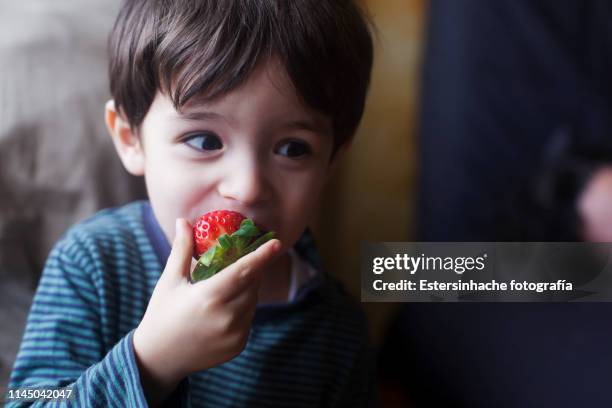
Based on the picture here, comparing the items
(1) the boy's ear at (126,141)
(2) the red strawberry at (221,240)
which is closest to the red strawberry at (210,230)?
(2) the red strawberry at (221,240)

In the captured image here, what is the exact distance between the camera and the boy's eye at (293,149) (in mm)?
532

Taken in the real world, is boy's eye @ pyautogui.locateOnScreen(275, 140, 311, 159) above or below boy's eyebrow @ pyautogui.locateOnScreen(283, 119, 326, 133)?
below

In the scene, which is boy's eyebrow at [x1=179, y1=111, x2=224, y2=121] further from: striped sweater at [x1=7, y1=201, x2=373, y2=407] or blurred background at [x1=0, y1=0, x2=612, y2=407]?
blurred background at [x1=0, y1=0, x2=612, y2=407]

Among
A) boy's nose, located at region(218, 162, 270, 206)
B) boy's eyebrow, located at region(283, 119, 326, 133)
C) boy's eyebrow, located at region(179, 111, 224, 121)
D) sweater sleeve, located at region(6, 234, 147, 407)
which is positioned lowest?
sweater sleeve, located at region(6, 234, 147, 407)

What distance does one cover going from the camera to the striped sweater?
515mm

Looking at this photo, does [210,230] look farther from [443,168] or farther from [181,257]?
[443,168]

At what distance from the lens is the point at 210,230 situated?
1.54 feet

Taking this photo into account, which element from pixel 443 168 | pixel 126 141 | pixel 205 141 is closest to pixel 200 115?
pixel 205 141

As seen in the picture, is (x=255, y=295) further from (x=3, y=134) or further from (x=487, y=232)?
(x=487, y=232)

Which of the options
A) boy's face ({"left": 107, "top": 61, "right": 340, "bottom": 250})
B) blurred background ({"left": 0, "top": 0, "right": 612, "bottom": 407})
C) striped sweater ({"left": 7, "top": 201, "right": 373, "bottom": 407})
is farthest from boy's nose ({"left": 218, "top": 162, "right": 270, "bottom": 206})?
blurred background ({"left": 0, "top": 0, "right": 612, "bottom": 407})

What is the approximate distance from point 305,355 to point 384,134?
0.58 m

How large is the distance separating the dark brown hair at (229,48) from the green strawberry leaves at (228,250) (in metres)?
0.11

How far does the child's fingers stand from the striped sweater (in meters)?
0.09

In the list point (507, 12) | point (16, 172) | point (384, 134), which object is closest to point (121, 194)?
point (16, 172)
